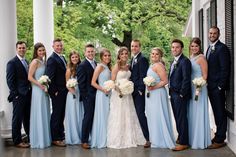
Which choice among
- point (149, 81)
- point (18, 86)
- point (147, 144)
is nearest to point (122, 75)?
point (149, 81)

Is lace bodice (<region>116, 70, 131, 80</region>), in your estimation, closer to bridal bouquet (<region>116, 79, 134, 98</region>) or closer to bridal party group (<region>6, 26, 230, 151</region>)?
bridal party group (<region>6, 26, 230, 151</region>)

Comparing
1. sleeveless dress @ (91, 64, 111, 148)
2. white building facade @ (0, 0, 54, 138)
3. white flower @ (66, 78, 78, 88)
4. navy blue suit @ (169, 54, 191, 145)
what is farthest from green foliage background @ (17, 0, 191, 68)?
navy blue suit @ (169, 54, 191, 145)

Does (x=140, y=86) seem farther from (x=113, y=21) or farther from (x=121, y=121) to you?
(x=113, y=21)

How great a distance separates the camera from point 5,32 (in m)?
6.89

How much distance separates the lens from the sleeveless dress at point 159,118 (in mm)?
6371

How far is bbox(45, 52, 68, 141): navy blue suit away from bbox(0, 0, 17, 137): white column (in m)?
0.90

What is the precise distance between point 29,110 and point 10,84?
2.25 feet

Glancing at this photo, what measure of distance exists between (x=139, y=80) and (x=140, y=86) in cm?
12

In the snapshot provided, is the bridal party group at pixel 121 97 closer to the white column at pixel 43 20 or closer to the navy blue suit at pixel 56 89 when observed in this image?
the navy blue suit at pixel 56 89

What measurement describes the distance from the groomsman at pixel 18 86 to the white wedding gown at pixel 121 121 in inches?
60.4

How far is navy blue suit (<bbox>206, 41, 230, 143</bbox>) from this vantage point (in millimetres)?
6004

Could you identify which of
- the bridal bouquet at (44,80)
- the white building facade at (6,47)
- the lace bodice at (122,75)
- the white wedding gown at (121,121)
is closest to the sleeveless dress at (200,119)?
the white wedding gown at (121,121)

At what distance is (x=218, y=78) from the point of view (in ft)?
20.0

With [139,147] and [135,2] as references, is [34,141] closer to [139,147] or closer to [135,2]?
[139,147]
